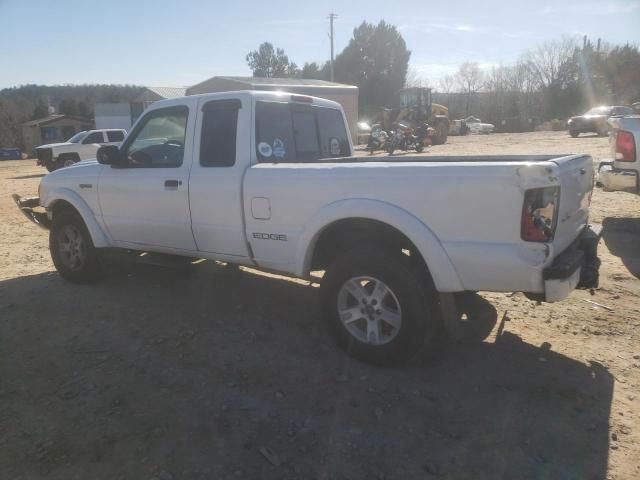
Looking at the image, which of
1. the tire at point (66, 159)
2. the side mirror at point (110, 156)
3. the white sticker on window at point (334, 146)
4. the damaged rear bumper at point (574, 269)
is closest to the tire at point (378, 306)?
the damaged rear bumper at point (574, 269)

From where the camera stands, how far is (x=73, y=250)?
5500mm

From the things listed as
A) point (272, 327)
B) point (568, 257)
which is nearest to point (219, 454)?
point (272, 327)

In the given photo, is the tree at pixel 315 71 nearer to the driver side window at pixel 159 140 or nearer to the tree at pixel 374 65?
the tree at pixel 374 65

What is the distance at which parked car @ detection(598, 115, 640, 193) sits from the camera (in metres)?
6.39

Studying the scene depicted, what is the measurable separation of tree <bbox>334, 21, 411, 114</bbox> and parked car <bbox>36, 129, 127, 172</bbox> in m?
40.3

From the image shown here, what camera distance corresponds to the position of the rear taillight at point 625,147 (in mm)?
6422

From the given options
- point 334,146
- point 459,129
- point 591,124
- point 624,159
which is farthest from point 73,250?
point 459,129

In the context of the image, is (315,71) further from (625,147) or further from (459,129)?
(625,147)

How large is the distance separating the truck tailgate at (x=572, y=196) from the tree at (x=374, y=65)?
181ft

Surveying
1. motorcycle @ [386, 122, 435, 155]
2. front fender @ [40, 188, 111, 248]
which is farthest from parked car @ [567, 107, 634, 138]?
front fender @ [40, 188, 111, 248]

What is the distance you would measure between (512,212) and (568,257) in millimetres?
614

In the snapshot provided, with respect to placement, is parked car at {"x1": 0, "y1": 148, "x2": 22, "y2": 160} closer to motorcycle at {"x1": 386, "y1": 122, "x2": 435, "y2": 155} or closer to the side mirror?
motorcycle at {"x1": 386, "y1": 122, "x2": 435, "y2": 155}

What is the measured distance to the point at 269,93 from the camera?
4.43 meters

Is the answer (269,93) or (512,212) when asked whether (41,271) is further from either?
(512,212)
